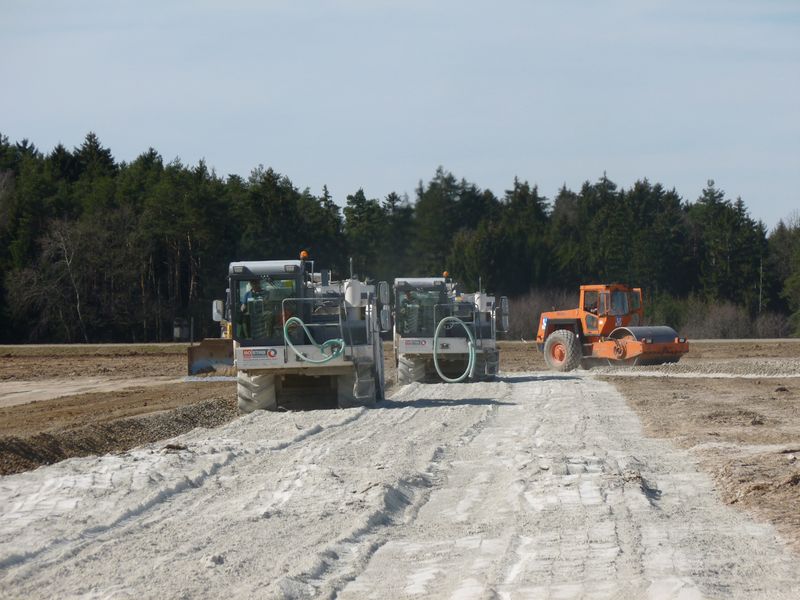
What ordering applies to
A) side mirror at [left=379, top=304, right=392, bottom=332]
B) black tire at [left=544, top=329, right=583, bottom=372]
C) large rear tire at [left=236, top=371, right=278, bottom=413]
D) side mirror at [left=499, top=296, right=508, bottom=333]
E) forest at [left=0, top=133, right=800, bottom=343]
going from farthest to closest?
1. forest at [left=0, top=133, right=800, bottom=343]
2. black tire at [left=544, top=329, right=583, bottom=372]
3. side mirror at [left=499, top=296, right=508, bottom=333]
4. side mirror at [left=379, top=304, right=392, bottom=332]
5. large rear tire at [left=236, top=371, right=278, bottom=413]

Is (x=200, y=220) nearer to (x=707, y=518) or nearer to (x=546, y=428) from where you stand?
(x=546, y=428)

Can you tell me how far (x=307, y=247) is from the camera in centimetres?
6725

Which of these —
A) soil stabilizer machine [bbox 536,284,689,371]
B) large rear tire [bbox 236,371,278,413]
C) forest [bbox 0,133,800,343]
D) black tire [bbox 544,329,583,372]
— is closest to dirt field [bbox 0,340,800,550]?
large rear tire [bbox 236,371,278,413]

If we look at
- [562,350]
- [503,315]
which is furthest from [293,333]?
[562,350]

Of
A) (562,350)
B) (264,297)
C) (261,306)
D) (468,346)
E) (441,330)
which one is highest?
(264,297)

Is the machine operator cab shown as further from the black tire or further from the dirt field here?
the black tire

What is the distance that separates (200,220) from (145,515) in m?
54.7

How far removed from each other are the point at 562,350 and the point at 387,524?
2350cm

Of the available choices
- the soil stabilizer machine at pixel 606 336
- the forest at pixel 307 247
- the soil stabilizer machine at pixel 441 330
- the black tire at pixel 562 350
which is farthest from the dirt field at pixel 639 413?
the forest at pixel 307 247

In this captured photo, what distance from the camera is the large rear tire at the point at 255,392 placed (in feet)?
64.4

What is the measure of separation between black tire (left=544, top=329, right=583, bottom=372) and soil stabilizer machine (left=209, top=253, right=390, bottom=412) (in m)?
12.0

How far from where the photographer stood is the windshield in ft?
64.1

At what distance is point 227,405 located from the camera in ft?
71.8

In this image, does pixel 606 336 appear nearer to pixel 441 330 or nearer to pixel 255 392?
pixel 441 330
